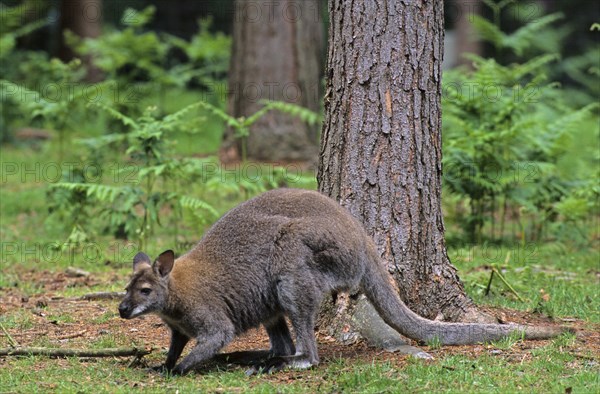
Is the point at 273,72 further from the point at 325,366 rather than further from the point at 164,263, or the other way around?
the point at 325,366

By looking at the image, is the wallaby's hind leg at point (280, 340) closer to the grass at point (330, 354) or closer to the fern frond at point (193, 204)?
the grass at point (330, 354)

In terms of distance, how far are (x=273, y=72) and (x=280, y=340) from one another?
7.68 meters

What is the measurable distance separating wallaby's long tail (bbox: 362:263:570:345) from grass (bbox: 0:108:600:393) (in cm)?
8

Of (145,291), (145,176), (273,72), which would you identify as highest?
(273,72)

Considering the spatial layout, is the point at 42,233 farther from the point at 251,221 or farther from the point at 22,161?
the point at 251,221

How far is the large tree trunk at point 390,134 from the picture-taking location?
611 cm

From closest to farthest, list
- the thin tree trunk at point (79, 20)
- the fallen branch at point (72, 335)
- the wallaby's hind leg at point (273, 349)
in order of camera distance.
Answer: the wallaby's hind leg at point (273, 349), the fallen branch at point (72, 335), the thin tree trunk at point (79, 20)

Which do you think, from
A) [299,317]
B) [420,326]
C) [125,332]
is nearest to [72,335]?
[125,332]

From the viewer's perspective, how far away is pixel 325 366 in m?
5.60

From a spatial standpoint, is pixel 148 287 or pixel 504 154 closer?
pixel 148 287

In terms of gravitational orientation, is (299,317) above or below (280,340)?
above

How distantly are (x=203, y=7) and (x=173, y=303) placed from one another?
19.0 metres

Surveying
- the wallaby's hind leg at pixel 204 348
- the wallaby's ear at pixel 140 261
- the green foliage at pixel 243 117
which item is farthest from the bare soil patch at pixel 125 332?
the green foliage at pixel 243 117

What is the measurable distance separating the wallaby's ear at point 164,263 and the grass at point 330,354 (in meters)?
0.66
